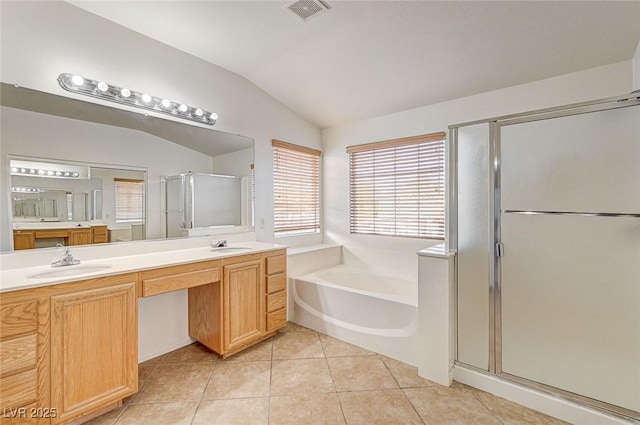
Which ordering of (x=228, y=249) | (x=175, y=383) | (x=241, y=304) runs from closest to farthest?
(x=175, y=383), (x=241, y=304), (x=228, y=249)

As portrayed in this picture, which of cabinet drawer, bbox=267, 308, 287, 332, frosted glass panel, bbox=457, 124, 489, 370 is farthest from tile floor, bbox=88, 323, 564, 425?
frosted glass panel, bbox=457, 124, 489, 370

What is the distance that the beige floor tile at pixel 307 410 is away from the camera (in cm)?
168

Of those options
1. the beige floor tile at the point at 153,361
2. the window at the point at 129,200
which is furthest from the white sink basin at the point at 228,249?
the beige floor tile at the point at 153,361

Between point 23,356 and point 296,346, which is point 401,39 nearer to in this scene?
point 296,346

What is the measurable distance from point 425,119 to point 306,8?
177 centimetres

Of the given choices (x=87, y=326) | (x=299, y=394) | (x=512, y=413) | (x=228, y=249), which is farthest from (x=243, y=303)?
(x=512, y=413)

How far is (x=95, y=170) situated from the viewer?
6.96 ft

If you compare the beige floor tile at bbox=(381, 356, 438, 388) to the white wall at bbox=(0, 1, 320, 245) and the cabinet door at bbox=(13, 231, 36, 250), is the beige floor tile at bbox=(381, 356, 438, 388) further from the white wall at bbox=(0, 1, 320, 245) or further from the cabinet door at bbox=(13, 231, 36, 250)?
the cabinet door at bbox=(13, 231, 36, 250)

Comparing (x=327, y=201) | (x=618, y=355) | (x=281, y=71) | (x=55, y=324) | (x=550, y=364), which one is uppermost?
(x=281, y=71)

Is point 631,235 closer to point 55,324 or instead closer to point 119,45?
point 55,324

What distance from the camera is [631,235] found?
1518 mm

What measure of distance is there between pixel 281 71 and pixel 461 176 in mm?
2046

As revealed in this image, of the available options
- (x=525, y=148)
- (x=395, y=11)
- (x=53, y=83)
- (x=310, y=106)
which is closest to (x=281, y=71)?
(x=310, y=106)

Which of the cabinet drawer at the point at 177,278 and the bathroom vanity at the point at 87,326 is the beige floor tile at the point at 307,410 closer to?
the bathroom vanity at the point at 87,326
